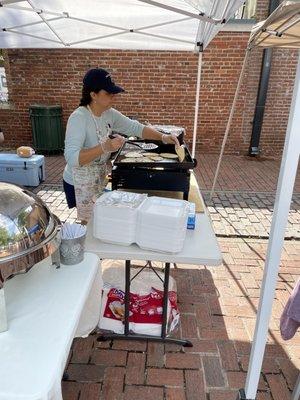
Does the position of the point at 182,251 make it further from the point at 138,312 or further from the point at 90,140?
the point at 90,140

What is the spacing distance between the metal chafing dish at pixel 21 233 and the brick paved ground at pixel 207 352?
119 cm

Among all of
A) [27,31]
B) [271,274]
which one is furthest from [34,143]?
[271,274]

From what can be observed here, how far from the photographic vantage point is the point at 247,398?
62.7 inches

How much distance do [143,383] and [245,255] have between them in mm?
1935

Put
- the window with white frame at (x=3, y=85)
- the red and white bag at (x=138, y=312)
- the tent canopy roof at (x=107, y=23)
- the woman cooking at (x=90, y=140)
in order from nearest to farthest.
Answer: the woman cooking at (x=90, y=140)
the red and white bag at (x=138, y=312)
the tent canopy roof at (x=107, y=23)
the window with white frame at (x=3, y=85)

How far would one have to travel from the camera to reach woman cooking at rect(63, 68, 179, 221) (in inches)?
A: 87.3

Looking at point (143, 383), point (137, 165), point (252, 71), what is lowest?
point (143, 383)

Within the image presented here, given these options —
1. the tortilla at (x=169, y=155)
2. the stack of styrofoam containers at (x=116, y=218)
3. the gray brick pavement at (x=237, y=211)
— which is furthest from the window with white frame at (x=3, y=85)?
the stack of styrofoam containers at (x=116, y=218)

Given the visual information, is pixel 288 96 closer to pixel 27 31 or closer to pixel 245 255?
pixel 245 255

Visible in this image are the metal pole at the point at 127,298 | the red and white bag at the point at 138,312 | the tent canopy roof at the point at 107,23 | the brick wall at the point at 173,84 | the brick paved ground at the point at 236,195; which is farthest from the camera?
the brick wall at the point at 173,84

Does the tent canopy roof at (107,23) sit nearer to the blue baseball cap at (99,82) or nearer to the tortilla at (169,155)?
the blue baseball cap at (99,82)

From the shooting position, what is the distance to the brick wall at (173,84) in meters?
7.00

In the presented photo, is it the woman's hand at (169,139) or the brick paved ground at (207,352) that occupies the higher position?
the woman's hand at (169,139)

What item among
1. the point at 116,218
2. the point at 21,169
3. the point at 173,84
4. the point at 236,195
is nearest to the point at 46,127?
the point at 21,169
